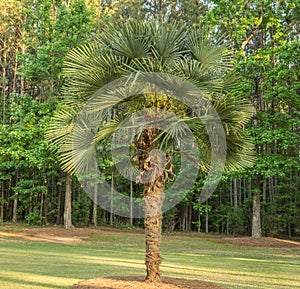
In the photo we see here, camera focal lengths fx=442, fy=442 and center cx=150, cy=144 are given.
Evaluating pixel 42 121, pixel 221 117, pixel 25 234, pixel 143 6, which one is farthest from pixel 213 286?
pixel 143 6

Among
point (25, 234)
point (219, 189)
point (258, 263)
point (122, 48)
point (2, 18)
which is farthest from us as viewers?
point (219, 189)

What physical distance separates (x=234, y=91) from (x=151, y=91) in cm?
903

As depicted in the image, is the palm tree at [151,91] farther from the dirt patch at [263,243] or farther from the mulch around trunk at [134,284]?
the dirt patch at [263,243]

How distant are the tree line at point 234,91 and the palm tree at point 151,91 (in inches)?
334

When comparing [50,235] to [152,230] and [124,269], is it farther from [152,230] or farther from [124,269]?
[152,230]

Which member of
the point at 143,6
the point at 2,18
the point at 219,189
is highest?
the point at 143,6

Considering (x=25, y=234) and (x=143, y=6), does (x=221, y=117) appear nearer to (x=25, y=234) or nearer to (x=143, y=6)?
(x=25, y=234)

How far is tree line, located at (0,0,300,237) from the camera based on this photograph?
66.9 feet

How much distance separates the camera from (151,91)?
7.54 meters

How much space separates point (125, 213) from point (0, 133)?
10371 millimetres

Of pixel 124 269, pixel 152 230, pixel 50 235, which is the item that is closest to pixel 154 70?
pixel 152 230

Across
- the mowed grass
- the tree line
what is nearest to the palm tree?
the mowed grass

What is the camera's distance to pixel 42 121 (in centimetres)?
2175

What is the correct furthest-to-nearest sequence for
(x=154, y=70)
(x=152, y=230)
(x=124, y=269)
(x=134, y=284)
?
(x=124, y=269) < (x=152, y=230) < (x=134, y=284) < (x=154, y=70)
